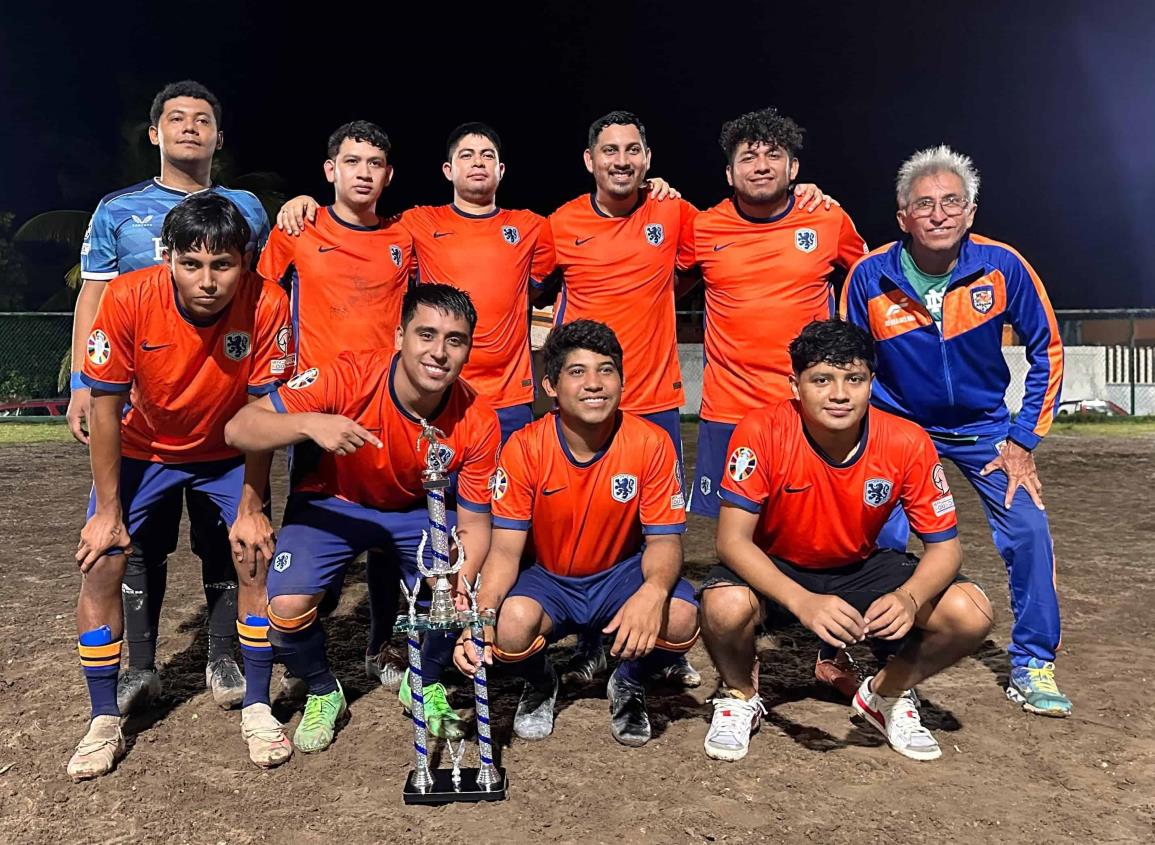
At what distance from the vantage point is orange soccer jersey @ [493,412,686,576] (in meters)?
3.55

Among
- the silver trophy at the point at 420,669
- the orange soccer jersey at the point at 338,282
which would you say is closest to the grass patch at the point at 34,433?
the orange soccer jersey at the point at 338,282

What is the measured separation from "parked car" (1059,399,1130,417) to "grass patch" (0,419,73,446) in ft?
59.2

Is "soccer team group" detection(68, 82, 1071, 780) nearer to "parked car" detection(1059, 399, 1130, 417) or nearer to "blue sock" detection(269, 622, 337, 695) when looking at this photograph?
"blue sock" detection(269, 622, 337, 695)

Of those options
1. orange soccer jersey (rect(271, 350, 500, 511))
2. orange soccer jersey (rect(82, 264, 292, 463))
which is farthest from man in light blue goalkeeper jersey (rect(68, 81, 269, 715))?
orange soccer jersey (rect(271, 350, 500, 511))

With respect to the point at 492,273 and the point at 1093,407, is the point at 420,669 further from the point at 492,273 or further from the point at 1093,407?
the point at 1093,407

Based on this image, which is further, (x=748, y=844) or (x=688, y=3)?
(x=688, y=3)

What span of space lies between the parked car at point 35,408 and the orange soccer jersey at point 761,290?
55.6 feet

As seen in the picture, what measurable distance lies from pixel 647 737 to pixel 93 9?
2895 cm

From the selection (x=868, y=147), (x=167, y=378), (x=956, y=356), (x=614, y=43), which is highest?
(x=614, y=43)

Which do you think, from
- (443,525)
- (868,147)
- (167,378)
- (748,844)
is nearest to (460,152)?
(167,378)

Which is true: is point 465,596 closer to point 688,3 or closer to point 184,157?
point 184,157

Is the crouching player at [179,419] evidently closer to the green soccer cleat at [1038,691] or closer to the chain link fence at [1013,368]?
the green soccer cleat at [1038,691]

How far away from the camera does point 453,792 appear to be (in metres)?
2.98

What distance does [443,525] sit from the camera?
293 centimetres
